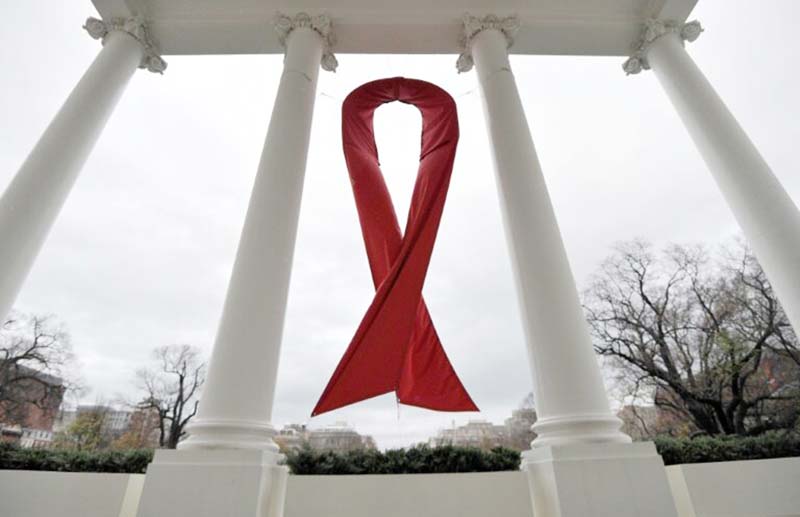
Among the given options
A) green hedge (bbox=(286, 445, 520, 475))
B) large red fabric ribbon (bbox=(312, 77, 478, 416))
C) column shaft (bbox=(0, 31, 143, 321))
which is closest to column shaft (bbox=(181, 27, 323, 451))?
large red fabric ribbon (bbox=(312, 77, 478, 416))

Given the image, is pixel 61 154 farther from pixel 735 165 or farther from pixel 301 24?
pixel 735 165

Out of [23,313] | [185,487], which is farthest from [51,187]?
[23,313]

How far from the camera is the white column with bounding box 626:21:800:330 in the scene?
7348 mm

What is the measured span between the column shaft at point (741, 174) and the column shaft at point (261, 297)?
9863 mm

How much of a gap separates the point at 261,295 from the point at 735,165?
430 inches

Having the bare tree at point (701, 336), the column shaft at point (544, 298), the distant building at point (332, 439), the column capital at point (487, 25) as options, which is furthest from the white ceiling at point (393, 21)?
the bare tree at point (701, 336)

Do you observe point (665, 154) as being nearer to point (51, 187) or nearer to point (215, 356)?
point (215, 356)

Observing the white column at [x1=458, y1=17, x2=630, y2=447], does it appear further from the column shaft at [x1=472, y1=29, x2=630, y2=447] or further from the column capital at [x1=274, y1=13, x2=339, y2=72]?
the column capital at [x1=274, y1=13, x2=339, y2=72]

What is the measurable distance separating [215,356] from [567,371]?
18.8 ft

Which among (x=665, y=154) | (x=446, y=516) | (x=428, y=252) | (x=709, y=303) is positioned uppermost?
(x=665, y=154)

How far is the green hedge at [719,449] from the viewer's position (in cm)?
934

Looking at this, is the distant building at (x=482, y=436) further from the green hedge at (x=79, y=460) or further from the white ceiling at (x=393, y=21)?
the white ceiling at (x=393, y=21)

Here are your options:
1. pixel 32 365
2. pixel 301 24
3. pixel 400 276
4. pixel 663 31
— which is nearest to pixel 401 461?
pixel 400 276

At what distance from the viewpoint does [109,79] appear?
970 centimetres
